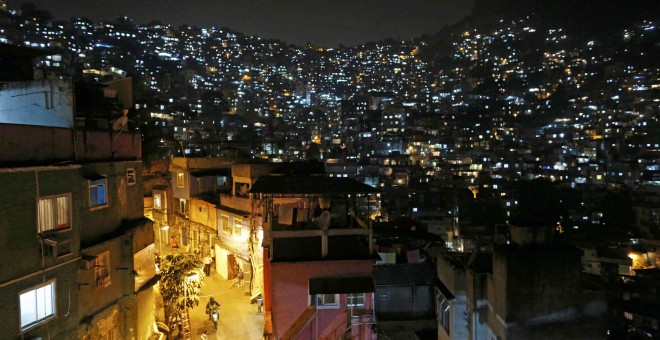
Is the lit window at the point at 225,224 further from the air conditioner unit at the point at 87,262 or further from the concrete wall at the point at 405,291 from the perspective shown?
the concrete wall at the point at 405,291

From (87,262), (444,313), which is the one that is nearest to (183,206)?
(87,262)

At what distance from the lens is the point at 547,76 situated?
4727 inches

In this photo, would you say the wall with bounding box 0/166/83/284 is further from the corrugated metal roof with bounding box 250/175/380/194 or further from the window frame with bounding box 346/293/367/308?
the window frame with bounding box 346/293/367/308

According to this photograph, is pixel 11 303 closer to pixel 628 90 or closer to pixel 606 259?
pixel 606 259

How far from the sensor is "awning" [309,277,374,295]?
9751 millimetres

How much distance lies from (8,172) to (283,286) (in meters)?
6.46

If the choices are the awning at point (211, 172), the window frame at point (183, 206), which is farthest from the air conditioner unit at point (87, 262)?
the window frame at point (183, 206)

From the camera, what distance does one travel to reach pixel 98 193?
1230 cm

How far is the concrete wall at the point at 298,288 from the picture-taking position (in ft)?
33.1

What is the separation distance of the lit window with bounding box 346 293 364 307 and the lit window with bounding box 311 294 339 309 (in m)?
0.31

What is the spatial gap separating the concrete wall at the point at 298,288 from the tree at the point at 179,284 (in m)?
6.35

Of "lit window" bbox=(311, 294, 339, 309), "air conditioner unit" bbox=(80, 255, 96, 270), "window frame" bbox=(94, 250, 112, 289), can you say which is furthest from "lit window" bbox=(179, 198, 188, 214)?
"lit window" bbox=(311, 294, 339, 309)

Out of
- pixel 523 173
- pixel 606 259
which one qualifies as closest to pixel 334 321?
pixel 606 259

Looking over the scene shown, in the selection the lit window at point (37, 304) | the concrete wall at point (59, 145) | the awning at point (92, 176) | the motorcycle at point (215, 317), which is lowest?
the motorcycle at point (215, 317)
